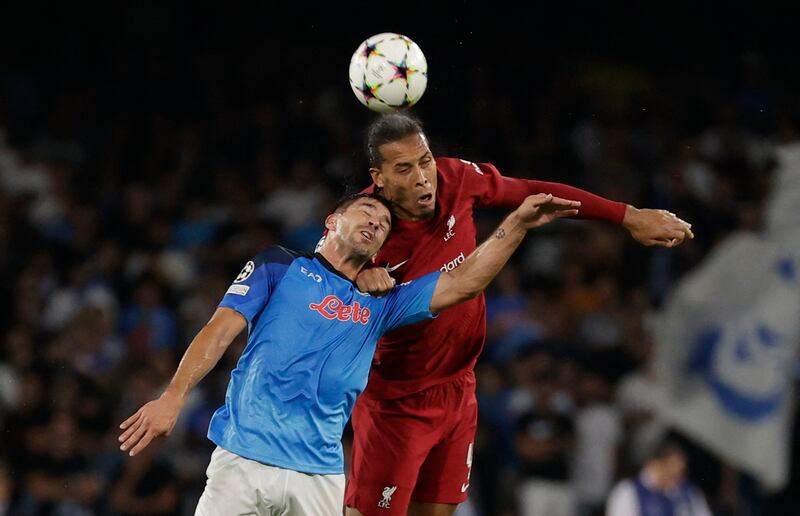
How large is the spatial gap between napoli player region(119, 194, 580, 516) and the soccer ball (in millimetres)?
845

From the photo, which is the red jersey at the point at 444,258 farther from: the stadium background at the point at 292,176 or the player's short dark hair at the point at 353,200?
the stadium background at the point at 292,176

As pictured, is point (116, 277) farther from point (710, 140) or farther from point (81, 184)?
point (710, 140)

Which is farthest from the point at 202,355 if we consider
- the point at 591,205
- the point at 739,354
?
the point at 739,354

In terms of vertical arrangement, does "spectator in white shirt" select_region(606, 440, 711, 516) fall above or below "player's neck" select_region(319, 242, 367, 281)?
below

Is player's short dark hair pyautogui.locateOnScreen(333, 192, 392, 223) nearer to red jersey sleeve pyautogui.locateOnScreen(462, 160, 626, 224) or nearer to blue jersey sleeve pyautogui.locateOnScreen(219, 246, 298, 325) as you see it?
blue jersey sleeve pyautogui.locateOnScreen(219, 246, 298, 325)

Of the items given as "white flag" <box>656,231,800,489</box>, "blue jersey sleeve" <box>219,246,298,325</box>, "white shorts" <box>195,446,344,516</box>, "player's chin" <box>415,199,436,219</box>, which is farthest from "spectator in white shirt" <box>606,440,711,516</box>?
"blue jersey sleeve" <box>219,246,298,325</box>

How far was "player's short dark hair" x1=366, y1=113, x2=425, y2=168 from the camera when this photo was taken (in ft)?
17.3

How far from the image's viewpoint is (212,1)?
1241cm

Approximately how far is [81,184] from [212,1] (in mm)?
2959

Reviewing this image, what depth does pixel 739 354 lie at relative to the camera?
8.85 metres

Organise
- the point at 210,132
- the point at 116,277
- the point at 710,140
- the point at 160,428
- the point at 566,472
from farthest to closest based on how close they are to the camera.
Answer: the point at 210,132 → the point at 710,140 → the point at 116,277 → the point at 566,472 → the point at 160,428

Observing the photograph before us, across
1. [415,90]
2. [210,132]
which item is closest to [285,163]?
[210,132]

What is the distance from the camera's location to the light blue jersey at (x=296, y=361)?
14.8 feet

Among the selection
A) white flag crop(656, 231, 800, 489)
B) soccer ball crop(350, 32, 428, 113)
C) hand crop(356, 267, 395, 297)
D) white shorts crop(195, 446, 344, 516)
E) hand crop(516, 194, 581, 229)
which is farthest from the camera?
white flag crop(656, 231, 800, 489)
